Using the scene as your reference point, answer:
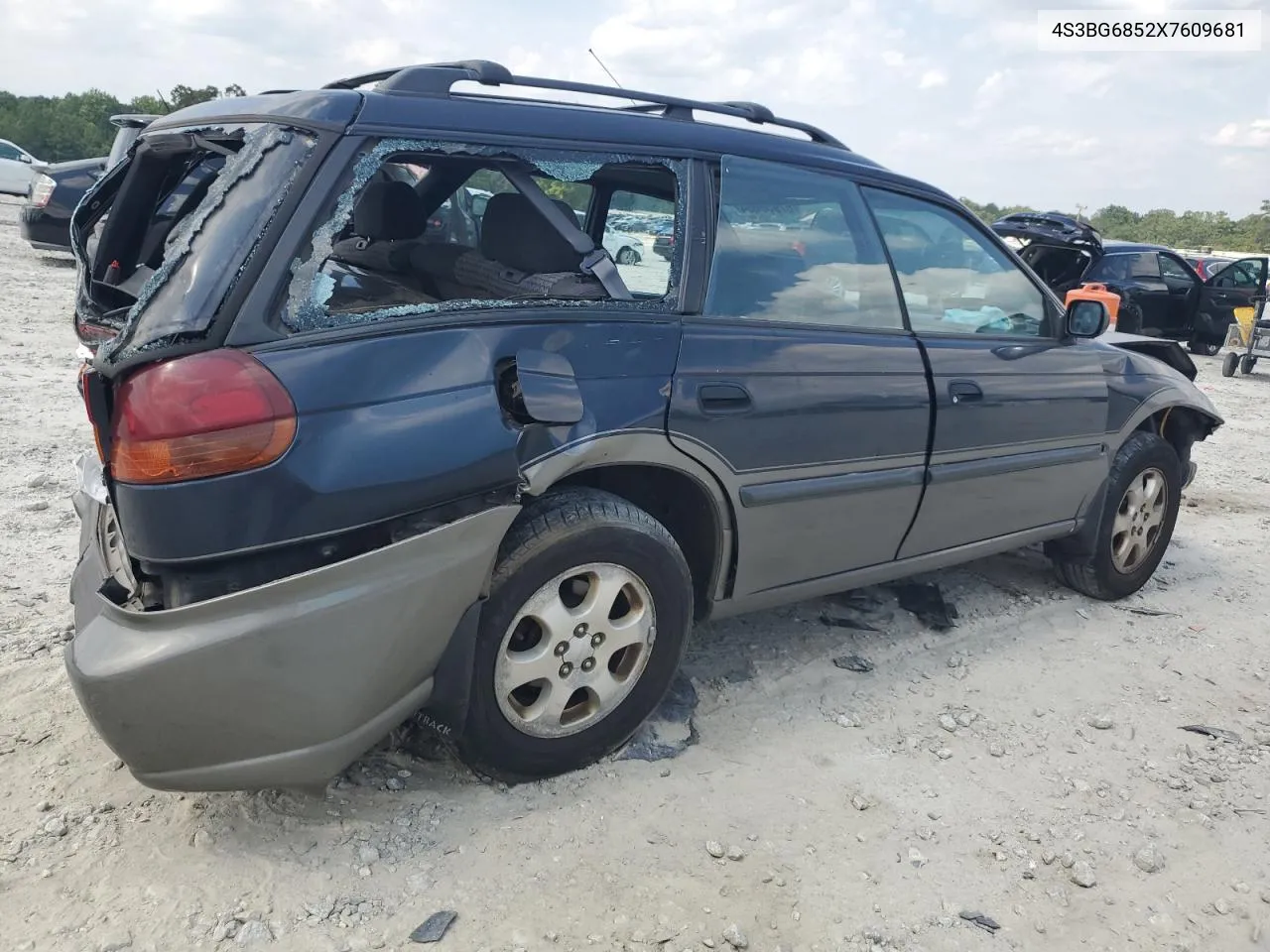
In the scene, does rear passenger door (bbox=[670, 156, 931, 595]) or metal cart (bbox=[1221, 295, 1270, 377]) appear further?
metal cart (bbox=[1221, 295, 1270, 377])

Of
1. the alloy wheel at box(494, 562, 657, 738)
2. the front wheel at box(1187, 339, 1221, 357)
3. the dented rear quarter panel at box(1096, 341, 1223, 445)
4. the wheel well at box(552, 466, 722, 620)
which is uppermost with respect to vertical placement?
the dented rear quarter panel at box(1096, 341, 1223, 445)

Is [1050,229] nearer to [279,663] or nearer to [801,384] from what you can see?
[801,384]

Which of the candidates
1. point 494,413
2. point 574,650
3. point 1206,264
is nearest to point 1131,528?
point 574,650

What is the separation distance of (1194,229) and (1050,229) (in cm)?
4132

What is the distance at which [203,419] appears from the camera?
1998mm

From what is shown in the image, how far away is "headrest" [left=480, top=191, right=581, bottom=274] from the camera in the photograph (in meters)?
2.78

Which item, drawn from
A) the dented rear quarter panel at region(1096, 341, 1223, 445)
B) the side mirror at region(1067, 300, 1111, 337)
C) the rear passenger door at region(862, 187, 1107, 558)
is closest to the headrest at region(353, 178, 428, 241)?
the rear passenger door at region(862, 187, 1107, 558)

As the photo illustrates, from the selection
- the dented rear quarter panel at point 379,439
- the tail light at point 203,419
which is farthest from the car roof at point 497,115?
the tail light at point 203,419

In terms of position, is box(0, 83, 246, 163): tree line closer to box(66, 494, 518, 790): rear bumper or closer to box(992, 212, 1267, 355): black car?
box(992, 212, 1267, 355): black car

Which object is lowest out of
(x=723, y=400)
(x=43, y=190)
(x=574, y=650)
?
(x=574, y=650)

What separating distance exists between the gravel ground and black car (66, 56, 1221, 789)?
0.27 metres

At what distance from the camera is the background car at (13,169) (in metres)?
23.9

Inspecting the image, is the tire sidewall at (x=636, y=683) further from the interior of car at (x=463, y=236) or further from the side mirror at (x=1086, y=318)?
the side mirror at (x=1086, y=318)

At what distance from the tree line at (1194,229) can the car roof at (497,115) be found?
3914 centimetres
